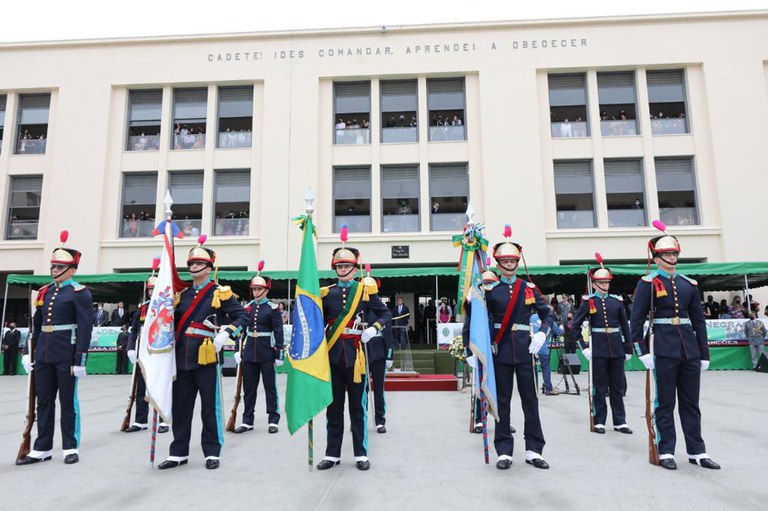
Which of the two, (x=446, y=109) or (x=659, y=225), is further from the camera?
(x=446, y=109)

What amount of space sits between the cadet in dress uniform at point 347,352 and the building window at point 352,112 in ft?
51.7

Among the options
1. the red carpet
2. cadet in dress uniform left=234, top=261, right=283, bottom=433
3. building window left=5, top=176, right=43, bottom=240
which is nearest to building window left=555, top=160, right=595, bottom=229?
the red carpet

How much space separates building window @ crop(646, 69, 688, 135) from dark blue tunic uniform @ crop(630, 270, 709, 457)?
676 inches

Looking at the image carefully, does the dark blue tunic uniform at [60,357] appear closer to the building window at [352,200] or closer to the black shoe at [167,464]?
the black shoe at [167,464]

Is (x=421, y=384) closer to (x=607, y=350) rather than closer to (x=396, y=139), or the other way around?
(x=607, y=350)

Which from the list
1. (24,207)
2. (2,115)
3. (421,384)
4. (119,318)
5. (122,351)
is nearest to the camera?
(421,384)

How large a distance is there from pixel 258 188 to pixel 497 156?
9.53 meters

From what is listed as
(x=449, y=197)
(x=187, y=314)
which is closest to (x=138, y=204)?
(x=449, y=197)

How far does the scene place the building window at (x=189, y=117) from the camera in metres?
21.2

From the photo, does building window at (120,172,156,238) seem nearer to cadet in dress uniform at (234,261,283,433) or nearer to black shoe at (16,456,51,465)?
cadet in dress uniform at (234,261,283,433)

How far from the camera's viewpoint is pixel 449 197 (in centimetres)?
2012

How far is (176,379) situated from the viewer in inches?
217

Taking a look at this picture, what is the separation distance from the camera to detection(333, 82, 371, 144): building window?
68.3 ft

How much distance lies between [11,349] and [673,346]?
19013mm
